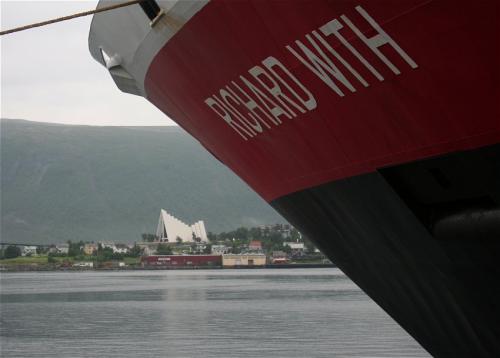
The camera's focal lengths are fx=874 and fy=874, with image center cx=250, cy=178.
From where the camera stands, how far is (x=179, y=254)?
168 metres

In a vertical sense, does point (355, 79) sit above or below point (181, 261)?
below

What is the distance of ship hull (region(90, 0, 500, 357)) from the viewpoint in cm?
548

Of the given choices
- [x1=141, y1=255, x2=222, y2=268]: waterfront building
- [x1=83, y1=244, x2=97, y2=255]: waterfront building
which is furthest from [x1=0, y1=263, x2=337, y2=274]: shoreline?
[x1=83, y1=244, x2=97, y2=255]: waterfront building

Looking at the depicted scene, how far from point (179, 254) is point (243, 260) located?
42.0 ft

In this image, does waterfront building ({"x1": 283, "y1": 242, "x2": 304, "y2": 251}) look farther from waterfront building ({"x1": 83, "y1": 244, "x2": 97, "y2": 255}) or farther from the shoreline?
waterfront building ({"x1": 83, "y1": 244, "x2": 97, "y2": 255})

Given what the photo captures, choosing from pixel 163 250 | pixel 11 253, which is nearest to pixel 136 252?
pixel 163 250

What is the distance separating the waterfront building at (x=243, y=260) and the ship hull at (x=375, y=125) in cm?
15543

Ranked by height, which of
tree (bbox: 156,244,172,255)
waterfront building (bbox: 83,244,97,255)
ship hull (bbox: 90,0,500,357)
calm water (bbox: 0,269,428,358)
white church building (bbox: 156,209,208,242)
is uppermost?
white church building (bbox: 156,209,208,242)

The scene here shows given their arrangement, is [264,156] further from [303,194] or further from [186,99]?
[186,99]

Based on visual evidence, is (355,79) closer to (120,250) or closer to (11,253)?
(120,250)

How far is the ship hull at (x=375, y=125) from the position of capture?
5477mm

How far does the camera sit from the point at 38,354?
24.6 metres

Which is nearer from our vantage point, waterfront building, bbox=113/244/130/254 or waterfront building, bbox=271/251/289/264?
waterfront building, bbox=271/251/289/264

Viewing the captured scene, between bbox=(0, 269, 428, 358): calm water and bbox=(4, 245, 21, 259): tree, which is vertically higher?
bbox=(4, 245, 21, 259): tree
